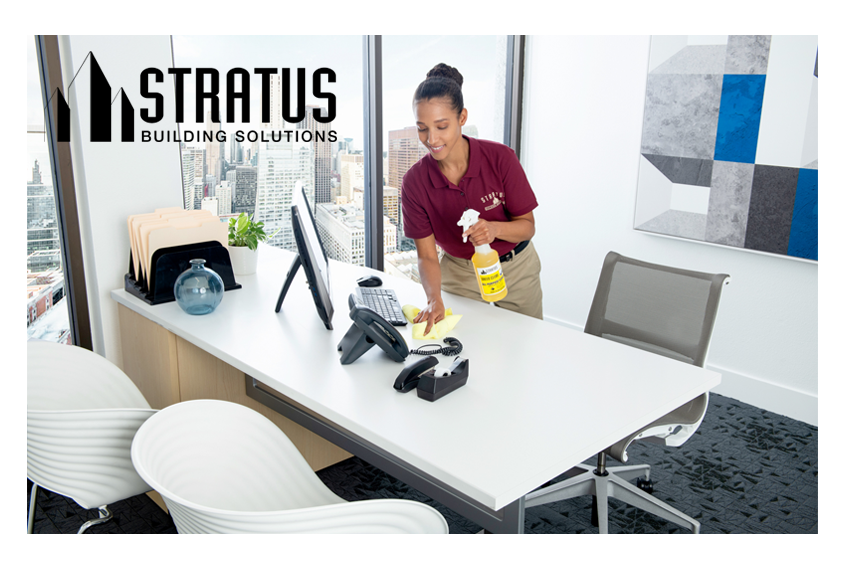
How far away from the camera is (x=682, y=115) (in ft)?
11.1

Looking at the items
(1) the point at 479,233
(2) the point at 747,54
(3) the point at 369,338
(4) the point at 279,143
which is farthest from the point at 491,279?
(2) the point at 747,54

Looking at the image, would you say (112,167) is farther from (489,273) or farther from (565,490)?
(565,490)

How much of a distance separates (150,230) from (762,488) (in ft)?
8.47

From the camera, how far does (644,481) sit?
8.24 ft

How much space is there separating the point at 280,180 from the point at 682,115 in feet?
7.11

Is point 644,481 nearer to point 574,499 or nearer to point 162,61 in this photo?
point 574,499

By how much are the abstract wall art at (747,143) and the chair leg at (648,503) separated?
1543 mm

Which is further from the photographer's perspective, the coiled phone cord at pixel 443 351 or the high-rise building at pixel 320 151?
the high-rise building at pixel 320 151

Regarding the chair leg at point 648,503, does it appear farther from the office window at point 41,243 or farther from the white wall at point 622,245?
the office window at point 41,243

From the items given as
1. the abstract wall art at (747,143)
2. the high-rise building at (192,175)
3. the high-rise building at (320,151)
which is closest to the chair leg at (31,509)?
the high-rise building at (192,175)

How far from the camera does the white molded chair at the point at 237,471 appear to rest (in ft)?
3.93

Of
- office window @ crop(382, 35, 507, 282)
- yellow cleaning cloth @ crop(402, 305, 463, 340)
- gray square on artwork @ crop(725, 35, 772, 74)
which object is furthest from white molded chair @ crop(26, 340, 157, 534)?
gray square on artwork @ crop(725, 35, 772, 74)

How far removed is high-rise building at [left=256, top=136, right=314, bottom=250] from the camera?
3223 millimetres
